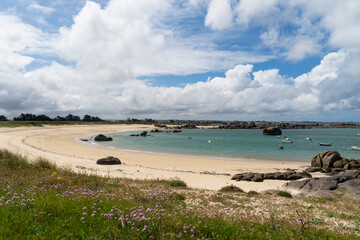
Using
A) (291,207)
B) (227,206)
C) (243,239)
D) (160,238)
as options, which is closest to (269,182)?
(291,207)

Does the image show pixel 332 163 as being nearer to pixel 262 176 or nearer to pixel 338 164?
pixel 338 164

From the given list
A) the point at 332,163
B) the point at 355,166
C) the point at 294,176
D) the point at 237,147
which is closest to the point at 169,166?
the point at 294,176

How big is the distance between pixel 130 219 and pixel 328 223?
260 inches

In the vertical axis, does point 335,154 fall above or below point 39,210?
below

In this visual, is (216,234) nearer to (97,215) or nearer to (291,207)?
(97,215)

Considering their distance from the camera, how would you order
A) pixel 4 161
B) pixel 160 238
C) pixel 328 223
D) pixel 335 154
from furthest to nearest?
pixel 335 154 < pixel 4 161 < pixel 328 223 < pixel 160 238

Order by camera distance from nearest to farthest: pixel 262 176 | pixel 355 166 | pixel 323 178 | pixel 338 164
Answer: pixel 323 178 < pixel 262 176 < pixel 355 166 < pixel 338 164

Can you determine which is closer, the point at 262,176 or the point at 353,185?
the point at 353,185

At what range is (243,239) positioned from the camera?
441 cm

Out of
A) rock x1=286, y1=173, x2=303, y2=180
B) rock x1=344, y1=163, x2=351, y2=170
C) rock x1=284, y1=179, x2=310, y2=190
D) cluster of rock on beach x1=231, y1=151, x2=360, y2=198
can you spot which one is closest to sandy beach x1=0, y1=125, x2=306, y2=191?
rock x1=284, y1=179, x2=310, y2=190

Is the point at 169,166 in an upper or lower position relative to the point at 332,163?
lower

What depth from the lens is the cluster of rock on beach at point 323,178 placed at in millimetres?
14320

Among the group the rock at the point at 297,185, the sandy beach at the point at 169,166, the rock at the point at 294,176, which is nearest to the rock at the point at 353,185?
the rock at the point at 297,185

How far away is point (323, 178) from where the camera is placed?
16.5 meters
